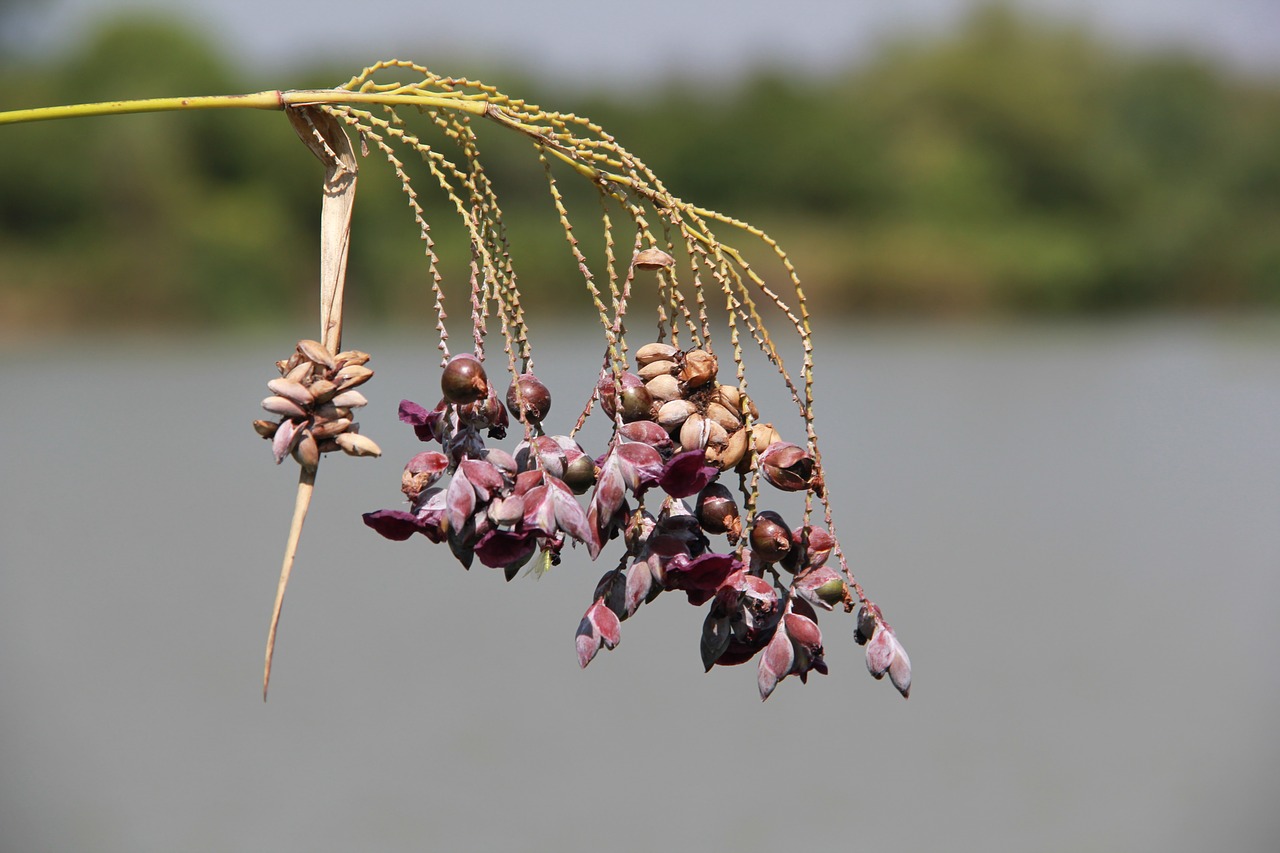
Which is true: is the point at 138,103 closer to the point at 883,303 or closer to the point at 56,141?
the point at 883,303

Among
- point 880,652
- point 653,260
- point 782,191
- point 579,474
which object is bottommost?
point 782,191

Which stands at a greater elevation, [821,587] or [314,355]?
[314,355]

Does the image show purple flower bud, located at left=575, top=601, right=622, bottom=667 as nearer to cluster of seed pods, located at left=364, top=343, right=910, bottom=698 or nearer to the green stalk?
cluster of seed pods, located at left=364, top=343, right=910, bottom=698

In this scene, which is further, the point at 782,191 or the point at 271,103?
the point at 782,191

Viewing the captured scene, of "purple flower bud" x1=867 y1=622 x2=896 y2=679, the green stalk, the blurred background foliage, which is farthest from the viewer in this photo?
the blurred background foliage

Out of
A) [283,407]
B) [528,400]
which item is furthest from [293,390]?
[528,400]

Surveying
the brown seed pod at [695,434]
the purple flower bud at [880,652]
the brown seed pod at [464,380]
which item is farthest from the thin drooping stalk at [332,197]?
the purple flower bud at [880,652]

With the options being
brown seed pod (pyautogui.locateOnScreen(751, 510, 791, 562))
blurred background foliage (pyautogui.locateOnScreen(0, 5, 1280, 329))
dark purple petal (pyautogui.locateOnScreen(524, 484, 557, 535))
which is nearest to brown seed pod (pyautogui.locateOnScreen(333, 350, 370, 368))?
dark purple petal (pyautogui.locateOnScreen(524, 484, 557, 535))

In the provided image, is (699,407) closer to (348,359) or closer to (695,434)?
(695,434)
